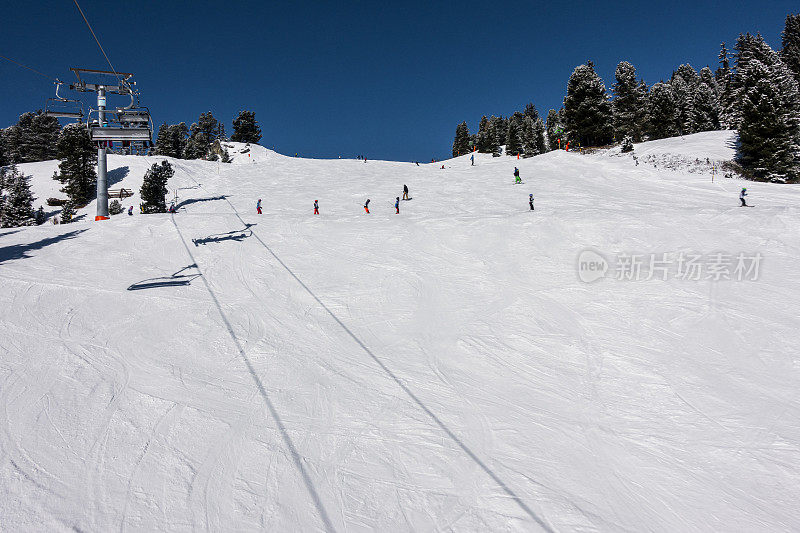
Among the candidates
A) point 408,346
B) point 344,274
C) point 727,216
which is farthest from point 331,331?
point 727,216

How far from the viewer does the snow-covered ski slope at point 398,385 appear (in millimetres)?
4984

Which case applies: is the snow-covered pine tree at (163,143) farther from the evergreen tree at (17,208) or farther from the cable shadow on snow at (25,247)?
the cable shadow on snow at (25,247)

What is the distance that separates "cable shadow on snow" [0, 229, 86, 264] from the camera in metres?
13.7

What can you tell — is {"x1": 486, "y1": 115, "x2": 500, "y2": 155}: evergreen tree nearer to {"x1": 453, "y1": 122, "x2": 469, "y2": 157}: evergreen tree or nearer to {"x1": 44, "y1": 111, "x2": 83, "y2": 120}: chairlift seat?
{"x1": 453, "y1": 122, "x2": 469, "y2": 157}: evergreen tree

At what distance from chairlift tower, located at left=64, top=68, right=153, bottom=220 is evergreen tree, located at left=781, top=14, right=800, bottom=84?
89.5 meters

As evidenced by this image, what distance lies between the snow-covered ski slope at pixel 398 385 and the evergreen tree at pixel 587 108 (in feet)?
114

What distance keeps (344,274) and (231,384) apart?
7415 mm

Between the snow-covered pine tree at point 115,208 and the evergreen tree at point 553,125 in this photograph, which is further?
the evergreen tree at point 553,125

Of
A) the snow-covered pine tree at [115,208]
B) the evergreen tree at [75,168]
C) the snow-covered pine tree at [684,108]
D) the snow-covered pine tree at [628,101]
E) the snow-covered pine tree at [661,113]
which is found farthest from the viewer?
the snow-covered pine tree at [628,101]

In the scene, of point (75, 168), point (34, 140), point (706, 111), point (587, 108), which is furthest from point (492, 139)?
point (34, 140)

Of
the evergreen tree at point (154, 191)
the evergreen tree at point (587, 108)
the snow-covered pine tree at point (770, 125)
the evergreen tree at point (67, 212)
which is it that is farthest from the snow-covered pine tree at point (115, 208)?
the snow-covered pine tree at point (770, 125)

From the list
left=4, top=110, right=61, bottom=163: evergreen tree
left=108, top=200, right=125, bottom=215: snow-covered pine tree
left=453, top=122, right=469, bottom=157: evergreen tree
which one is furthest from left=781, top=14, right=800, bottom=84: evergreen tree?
left=4, top=110, right=61, bottom=163: evergreen tree

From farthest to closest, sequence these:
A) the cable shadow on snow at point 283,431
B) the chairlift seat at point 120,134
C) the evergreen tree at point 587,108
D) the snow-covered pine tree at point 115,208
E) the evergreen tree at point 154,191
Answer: the evergreen tree at point 587,108 → the snow-covered pine tree at point 115,208 → the evergreen tree at point 154,191 → the chairlift seat at point 120,134 → the cable shadow on snow at point 283,431

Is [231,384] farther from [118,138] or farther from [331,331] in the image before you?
[118,138]
